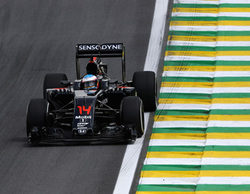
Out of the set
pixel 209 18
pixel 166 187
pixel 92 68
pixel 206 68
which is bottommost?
pixel 166 187

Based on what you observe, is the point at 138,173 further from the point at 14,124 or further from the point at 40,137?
the point at 14,124

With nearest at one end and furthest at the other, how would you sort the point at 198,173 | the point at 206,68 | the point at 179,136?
the point at 198,173 → the point at 179,136 → the point at 206,68

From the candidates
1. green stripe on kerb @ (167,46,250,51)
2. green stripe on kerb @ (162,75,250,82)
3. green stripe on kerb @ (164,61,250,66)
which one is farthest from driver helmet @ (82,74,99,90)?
green stripe on kerb @ (167,46,250,51)

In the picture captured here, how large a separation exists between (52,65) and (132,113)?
6327 millimetres

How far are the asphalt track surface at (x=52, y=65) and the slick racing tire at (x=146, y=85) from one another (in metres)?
2.07

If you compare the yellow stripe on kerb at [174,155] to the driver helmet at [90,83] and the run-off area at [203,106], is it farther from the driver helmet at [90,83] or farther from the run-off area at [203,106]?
the driver helmet at [90,83]

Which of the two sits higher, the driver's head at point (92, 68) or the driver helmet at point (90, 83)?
the driver's head at point (92, 68)

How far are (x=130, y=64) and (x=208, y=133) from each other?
5438 millimetres

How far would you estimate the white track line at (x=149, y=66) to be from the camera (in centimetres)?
1122

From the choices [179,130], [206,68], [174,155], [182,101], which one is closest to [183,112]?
[182,101]

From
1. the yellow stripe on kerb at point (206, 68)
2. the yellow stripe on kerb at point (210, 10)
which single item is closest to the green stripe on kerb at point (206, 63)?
the yellow stripe on kerb at point (206, 68)

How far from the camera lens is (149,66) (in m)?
17.8

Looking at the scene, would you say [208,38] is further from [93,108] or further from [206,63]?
[93,108]

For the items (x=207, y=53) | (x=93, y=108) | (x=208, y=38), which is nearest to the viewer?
(x=93, y=108)
